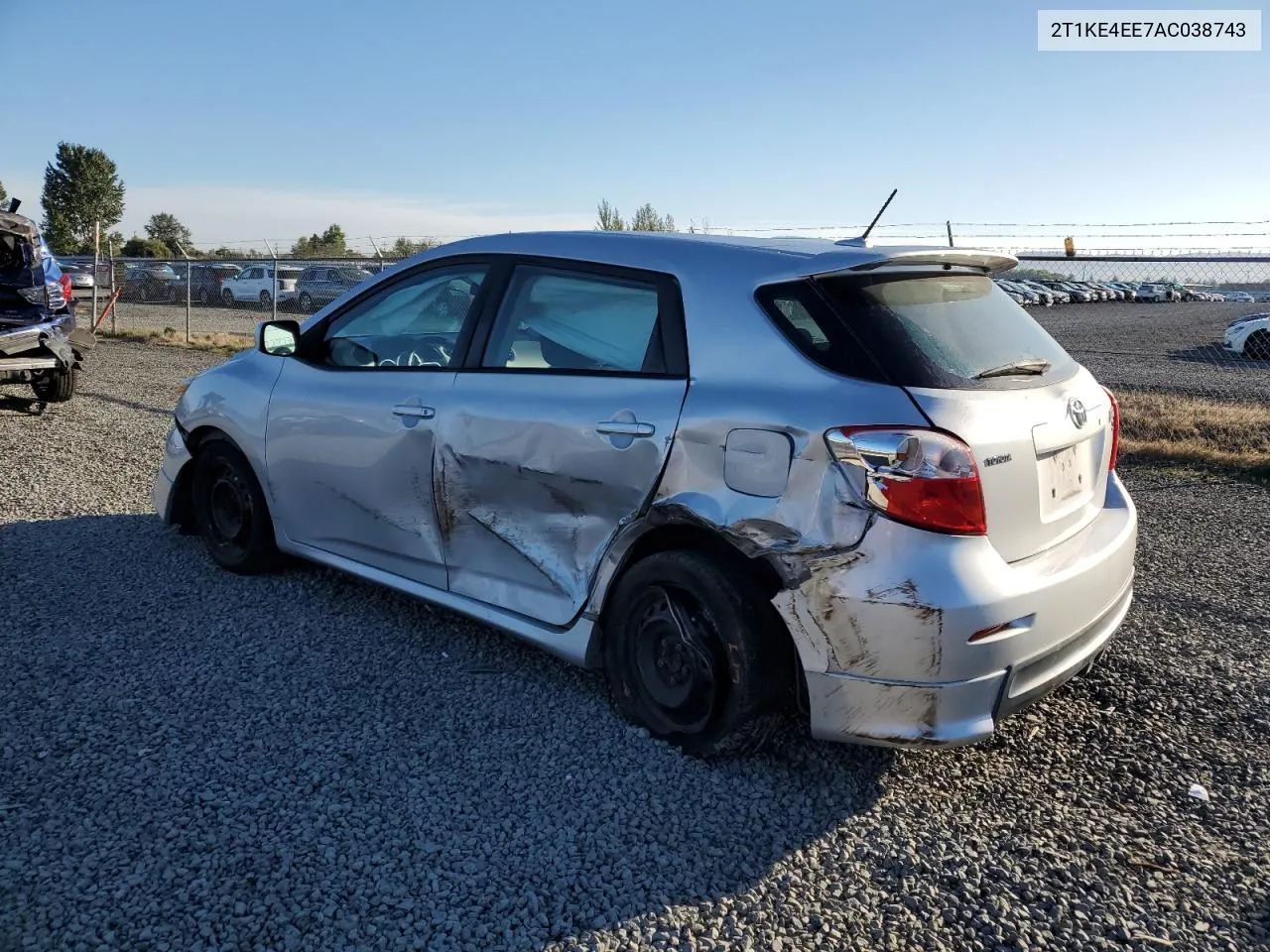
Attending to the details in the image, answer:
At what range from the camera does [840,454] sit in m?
2.83

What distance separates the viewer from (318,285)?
23406 mm

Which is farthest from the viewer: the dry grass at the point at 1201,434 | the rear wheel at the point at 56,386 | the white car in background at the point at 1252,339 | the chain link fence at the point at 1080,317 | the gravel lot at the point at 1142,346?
the white car in background at the point at 1252,339

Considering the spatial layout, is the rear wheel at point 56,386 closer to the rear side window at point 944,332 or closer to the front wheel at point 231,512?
the front wheel at point 231,512

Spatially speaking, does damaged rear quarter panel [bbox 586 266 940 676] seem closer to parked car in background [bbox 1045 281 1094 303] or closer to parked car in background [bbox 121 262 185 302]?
parked car in background [bbox 121 262 185 302]

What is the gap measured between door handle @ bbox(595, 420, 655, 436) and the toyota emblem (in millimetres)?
1327

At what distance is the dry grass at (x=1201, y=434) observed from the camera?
8090 millimetres

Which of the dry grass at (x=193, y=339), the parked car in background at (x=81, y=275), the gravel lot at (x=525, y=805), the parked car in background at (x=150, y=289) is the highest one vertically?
the parked car in background at (x=81, y=275)

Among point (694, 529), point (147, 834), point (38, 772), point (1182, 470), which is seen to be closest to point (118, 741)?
point (38, 772)

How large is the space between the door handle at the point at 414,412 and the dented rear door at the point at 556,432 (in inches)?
3.7

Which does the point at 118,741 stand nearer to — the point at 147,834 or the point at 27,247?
the point at 147,834

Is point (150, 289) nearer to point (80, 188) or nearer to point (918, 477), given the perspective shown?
point (918, 477)

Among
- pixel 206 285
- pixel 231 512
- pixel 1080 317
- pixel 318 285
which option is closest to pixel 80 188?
pixel 206 285

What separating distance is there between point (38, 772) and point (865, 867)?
2490 mm

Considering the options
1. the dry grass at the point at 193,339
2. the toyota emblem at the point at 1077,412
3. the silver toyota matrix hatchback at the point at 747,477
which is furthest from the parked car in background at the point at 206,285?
the toyota emblem at the point at 1077,412
